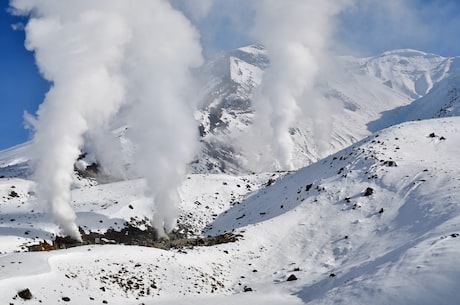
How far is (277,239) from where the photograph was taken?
36.1 m

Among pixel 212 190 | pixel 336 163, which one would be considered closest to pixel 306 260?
pixel 336 163

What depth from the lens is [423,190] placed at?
36281mm

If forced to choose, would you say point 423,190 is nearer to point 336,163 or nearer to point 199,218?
point 336,163

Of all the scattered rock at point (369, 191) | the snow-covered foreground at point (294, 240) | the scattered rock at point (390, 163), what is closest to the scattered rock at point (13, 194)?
the snow-covered foreground at point (294, 240)

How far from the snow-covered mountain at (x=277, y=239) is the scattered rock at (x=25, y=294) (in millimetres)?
39

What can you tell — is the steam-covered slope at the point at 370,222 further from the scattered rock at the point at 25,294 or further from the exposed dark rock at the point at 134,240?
the scattered rock at the point at 25,294

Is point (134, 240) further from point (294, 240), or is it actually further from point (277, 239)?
point (294, 240)

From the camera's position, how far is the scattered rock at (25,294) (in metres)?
19.7

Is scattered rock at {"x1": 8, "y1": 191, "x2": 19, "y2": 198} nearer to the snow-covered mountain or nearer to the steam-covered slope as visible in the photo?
the snow-covered mountain

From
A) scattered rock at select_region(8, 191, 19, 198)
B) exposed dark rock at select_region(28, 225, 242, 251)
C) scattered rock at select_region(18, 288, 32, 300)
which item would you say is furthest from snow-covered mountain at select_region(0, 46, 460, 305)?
scattered rock at select_region(8, 191, 19, 198)

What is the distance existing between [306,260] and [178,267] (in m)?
9.21

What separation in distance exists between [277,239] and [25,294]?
20391mm

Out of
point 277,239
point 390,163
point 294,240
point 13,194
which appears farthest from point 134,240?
point 390,163

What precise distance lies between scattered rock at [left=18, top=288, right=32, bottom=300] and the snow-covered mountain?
0.13ft
